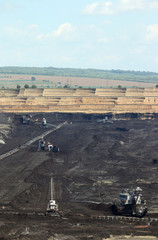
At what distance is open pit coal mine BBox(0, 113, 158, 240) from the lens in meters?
39.2

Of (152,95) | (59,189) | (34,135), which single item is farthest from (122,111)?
(59,189)

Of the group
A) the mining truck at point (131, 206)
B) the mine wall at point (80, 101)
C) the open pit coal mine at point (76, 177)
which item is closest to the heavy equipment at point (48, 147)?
the open pit coal mine at point (76, 177)

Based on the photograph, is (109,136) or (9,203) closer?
(9,203)

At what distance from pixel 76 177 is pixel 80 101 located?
102 metres

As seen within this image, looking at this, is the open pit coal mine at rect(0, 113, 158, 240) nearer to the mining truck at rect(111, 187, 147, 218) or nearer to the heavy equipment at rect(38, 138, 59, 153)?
the heavy equipment at rect(38, 138, 59, 153)

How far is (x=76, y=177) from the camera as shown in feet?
209

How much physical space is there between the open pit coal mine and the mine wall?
32212mm

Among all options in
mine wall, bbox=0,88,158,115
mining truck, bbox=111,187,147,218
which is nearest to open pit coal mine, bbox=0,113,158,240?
mining truck, bbox=111,187,147,218

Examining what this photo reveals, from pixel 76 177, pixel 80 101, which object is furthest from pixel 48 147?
pixel 80 101

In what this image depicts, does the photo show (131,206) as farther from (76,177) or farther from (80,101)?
(80,101)

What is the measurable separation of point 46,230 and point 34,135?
6971 centimetres

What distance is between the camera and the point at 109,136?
4063 inches

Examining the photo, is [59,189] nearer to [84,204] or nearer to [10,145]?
[84,204]

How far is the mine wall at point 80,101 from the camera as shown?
15825cm
